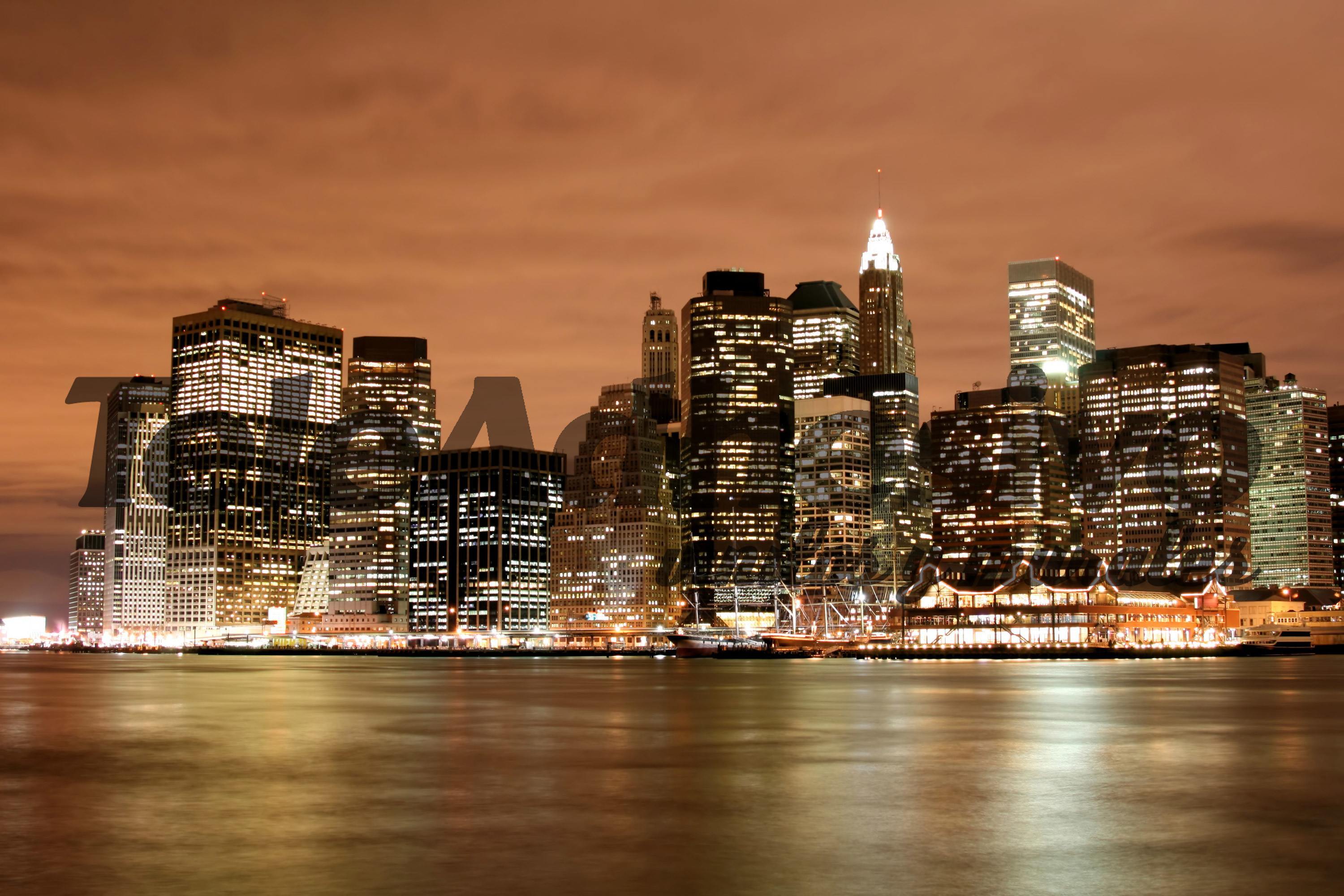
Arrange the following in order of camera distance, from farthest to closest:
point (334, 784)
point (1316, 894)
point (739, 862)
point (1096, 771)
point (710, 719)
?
point (710, 719), point (1096, 771), point (334, 784), point (739, 862), point (1316, 894)

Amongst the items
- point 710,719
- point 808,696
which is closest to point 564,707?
point 710,719

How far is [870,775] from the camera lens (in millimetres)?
52188

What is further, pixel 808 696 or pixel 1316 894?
pixel 808 696

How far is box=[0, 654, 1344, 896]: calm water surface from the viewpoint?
109 ft

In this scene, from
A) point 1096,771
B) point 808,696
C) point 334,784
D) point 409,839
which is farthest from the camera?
point 808,696

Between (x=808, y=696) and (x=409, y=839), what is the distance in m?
69.9

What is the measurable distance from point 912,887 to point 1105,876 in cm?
455

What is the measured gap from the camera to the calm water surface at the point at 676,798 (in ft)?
109

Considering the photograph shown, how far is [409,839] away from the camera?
38.0m

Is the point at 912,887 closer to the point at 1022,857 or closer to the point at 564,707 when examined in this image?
the point at 1022,857

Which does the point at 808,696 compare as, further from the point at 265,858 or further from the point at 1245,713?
the point at 265,858

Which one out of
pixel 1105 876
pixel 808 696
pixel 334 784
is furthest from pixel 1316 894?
pixel 808 696

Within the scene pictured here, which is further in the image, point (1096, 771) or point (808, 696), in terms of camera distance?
point (808, 696)

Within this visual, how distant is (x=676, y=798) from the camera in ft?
150
